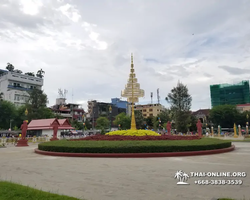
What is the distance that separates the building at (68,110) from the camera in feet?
245

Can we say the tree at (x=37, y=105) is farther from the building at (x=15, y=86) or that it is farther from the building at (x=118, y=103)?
the building at (x=118, y=103)

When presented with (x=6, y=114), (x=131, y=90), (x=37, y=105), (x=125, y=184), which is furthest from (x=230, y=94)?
(x=125, y=184)

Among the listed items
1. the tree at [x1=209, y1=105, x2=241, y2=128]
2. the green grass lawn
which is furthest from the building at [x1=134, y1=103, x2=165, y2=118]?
the green grass lawn

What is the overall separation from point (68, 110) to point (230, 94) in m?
57.4

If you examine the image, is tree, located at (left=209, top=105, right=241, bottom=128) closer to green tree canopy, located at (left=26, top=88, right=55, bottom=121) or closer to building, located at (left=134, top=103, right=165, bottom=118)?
building, located at (left=134, top=103, right=165, bottom=118)

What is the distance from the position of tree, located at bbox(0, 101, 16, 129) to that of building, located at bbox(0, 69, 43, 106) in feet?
41.8

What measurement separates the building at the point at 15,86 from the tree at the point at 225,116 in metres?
50.3

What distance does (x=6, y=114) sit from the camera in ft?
148

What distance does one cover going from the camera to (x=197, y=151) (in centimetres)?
1127

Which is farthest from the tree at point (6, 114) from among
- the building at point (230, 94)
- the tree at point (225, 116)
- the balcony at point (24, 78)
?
the building at point (230, 94)

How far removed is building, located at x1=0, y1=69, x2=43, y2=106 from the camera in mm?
59875

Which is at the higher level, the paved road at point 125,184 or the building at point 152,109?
the building at point 152,109

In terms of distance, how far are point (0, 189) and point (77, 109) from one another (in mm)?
76561

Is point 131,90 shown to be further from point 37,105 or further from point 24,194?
point 37,105
